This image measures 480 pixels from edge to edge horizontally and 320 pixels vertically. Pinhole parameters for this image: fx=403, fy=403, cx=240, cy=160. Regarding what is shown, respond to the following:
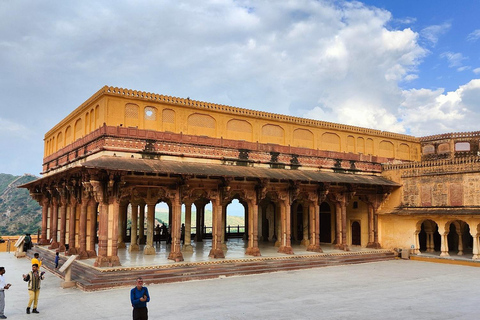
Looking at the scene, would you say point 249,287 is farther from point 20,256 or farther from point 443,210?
point 20,256

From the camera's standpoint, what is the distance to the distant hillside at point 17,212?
197ft

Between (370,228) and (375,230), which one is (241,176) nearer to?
(370,228)

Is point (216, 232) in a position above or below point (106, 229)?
below

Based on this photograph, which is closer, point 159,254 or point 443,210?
point 159,254

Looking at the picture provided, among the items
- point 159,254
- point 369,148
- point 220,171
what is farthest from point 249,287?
point 369,148

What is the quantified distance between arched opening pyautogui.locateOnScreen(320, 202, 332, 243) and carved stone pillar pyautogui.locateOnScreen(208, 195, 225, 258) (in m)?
10.2

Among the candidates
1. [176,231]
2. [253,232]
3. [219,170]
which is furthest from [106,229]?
[253,232]

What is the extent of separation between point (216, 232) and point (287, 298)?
629cm

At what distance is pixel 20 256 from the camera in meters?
22.4

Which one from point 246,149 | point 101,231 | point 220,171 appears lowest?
point 101,231

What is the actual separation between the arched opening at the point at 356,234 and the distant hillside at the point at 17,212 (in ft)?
162

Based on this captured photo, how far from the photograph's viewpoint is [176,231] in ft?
53.3

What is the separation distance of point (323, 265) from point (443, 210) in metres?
6.78

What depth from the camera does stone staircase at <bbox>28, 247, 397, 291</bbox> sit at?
13500 millimetres
